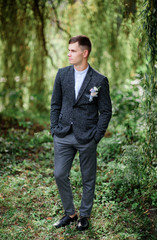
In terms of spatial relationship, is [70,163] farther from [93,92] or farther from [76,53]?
[76,53]

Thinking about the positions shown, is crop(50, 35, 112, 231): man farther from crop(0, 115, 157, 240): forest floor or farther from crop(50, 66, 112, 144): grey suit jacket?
crop(0, 115, 157, 240): forest floor

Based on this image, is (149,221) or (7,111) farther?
(7,111)

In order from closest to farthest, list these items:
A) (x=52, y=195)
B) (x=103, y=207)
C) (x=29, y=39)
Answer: (x=103, y=207) < (x=52, y=195) < (x=29, y=39)

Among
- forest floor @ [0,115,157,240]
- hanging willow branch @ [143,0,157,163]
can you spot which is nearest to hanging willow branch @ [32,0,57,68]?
forest floor @ [0,115,157,240]

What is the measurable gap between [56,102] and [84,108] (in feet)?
1.03

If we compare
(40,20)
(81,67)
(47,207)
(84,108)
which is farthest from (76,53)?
(40,20)

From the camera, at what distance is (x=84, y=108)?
2.62m

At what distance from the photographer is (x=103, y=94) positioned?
2590 millimetres

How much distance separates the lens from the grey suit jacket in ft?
8.51

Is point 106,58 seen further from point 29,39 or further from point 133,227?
point 133,227

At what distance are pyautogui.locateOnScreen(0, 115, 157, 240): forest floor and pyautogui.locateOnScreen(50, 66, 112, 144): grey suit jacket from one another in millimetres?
746

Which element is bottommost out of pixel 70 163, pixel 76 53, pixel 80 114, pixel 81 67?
pixel 70 163

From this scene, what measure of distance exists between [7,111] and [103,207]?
3370 millimetres

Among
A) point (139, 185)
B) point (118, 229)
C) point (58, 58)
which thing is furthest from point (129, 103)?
point (118, 229)
